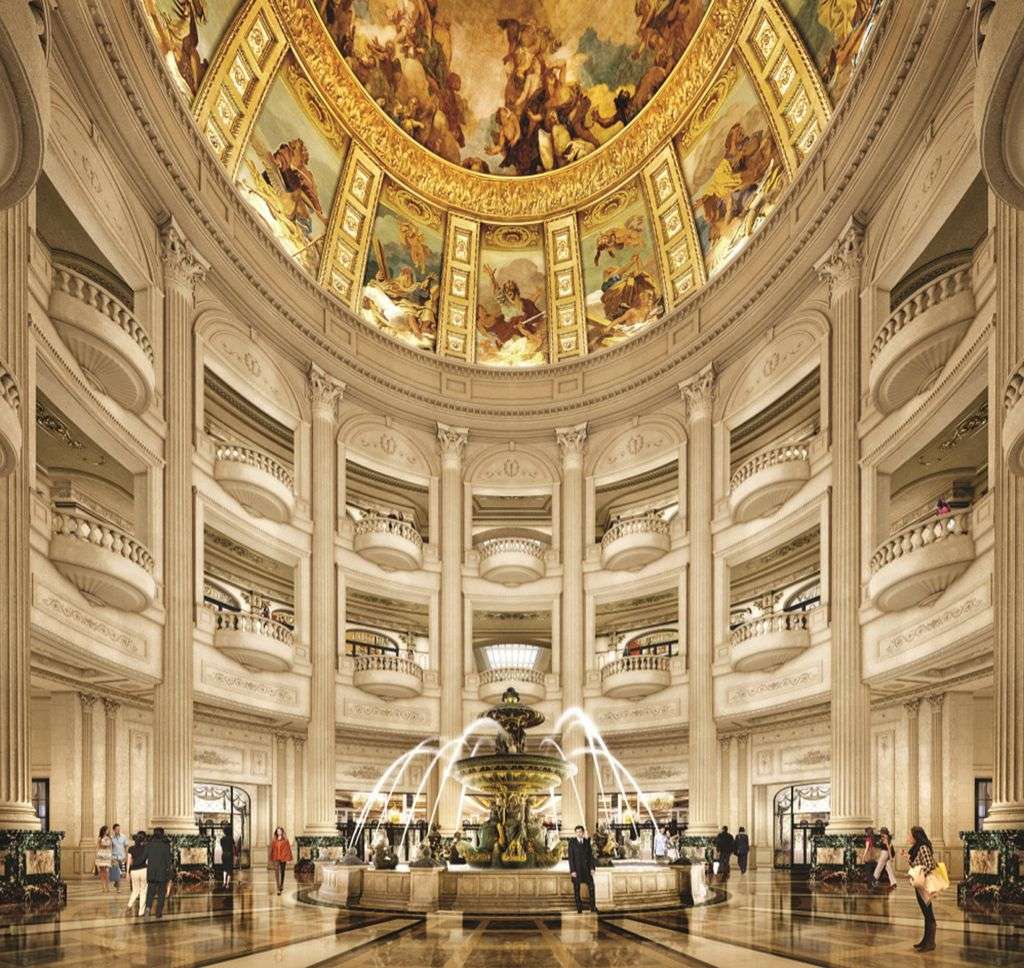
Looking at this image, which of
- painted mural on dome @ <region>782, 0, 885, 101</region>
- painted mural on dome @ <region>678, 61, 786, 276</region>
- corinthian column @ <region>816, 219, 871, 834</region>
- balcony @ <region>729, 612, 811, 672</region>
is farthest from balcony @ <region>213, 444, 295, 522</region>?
painted mural on dome @ <region>782, 0, 885, 101</region>

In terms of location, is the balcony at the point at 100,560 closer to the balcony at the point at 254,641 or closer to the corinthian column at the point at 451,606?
the balcony at the point at 254,641

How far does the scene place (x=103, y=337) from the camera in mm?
13414

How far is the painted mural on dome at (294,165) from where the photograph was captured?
2088 cm

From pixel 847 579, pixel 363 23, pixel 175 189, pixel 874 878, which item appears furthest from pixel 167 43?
pixel 874 878

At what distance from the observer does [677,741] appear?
924 inches

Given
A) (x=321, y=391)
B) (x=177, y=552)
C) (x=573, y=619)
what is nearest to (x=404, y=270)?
(x=321, y=391)

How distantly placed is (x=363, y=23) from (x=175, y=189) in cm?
923

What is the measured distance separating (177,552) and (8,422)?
8.17 metres

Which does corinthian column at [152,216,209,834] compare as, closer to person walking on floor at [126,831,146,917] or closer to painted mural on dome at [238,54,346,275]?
painted mural on dome at [238,54,346,275]

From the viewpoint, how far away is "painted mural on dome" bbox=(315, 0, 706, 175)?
2308cm

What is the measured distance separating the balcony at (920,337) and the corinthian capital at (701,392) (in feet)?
21.9

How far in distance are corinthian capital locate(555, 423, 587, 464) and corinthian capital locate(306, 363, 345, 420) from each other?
616 centimetres

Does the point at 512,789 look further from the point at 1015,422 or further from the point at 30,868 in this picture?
the point at 1015,422

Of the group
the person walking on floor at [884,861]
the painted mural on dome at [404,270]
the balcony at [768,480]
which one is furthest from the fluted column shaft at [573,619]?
the person walking on floor at [884,861]
